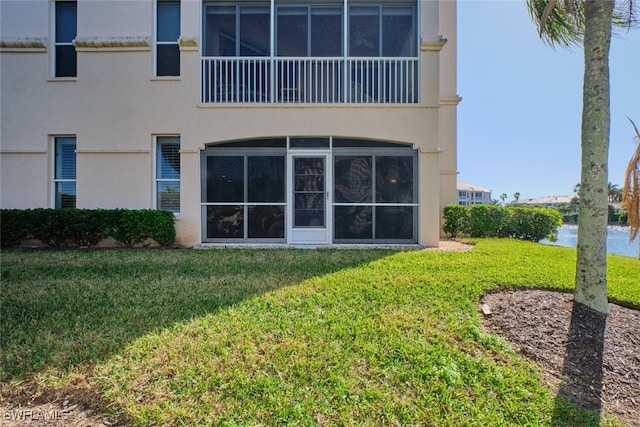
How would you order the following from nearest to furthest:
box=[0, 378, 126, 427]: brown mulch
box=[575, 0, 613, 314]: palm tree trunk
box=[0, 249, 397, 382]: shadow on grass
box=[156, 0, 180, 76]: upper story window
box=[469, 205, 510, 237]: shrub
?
box=[0, 378, 126, 427]: brown mulch, box=[0, 249, 397, 382]: shadow on grass, box=[575, 0, 613, 314]: palm tree trunk, box=[156, 0, 180, 76]: upper story window, box=[469, 205, 510, 237]: shrub

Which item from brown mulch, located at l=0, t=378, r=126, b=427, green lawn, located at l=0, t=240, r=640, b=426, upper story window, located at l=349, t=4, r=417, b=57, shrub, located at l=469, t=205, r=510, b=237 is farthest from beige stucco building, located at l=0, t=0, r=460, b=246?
brown mulch, located at l=0, t=378, r=126, b=427

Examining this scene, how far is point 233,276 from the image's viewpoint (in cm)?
573

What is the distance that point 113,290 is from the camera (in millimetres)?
4961

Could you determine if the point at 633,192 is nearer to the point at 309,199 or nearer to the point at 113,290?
the point at 309,199

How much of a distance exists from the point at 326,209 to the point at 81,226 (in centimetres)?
662

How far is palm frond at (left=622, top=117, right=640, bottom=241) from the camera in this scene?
5.99 m

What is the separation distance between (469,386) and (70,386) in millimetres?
3501

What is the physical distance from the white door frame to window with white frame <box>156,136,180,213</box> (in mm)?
3405

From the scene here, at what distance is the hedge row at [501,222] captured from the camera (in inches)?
419

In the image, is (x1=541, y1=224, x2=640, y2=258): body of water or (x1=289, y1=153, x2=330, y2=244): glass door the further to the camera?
(x1=541, y1=224, x2=640, y2=258): body of water

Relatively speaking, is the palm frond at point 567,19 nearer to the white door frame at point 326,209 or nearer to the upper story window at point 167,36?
the white door frame at point 326,209

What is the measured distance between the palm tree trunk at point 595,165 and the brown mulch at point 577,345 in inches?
13.6

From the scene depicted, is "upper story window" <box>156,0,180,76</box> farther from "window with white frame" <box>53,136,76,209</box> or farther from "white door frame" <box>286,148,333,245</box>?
"white door frame" <box>286,148,333,245</box>

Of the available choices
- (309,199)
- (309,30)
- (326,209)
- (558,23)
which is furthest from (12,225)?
(558,23)
